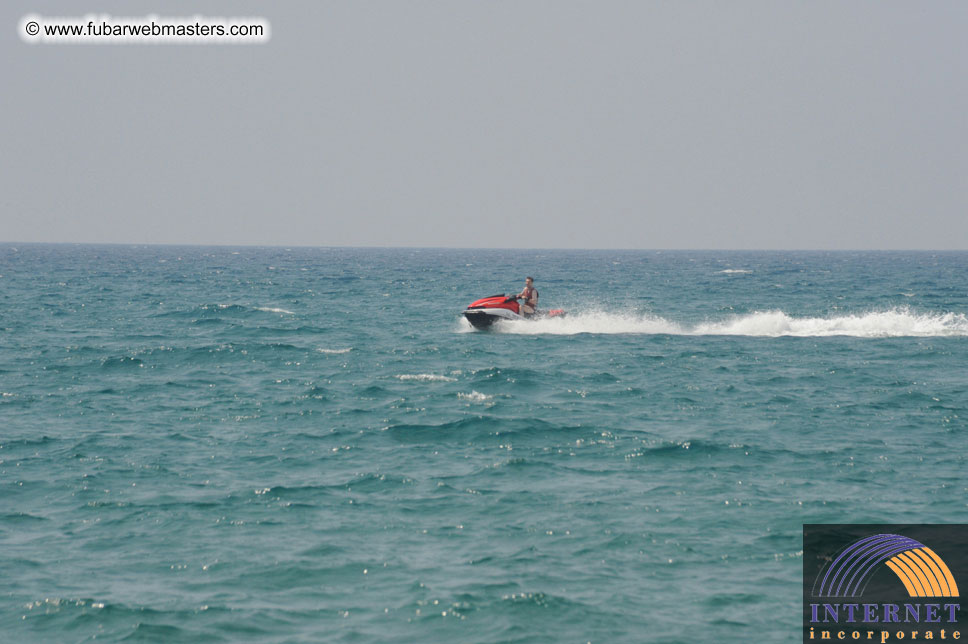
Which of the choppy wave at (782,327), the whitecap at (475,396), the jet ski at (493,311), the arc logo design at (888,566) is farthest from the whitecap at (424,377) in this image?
the arc logo design at (888,566)

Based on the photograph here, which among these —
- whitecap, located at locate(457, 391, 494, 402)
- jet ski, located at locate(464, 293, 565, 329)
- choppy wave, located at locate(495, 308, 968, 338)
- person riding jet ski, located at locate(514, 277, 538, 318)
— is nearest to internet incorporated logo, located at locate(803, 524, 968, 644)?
whitecap, located at locate(457, 391, 494, 402)

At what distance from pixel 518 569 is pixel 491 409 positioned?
30.9ft

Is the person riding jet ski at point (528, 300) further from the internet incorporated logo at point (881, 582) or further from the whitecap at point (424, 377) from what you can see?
the internet incorporated logo at point (881, 582)

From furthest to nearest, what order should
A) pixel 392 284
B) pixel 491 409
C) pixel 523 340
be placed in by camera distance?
1. pixel 392 284
2. pixel 523 340
3. pixel 491 409

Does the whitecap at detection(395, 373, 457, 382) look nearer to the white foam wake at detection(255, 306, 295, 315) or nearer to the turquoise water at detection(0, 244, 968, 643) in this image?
the turquoise water at detection(0, 244, 968, 643)

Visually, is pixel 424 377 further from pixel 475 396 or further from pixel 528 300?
pixel 528 300

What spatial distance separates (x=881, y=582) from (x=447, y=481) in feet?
21.9

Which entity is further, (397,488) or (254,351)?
(254,351)

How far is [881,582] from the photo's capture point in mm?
11406

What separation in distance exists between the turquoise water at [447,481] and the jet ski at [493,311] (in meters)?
1.16

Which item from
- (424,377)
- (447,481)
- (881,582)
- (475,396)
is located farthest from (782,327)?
(881,582)

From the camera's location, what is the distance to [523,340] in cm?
3375

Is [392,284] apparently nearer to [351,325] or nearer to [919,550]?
[351,325]

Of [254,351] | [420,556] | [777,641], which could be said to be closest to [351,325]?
[254,351]
